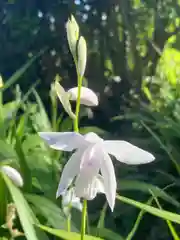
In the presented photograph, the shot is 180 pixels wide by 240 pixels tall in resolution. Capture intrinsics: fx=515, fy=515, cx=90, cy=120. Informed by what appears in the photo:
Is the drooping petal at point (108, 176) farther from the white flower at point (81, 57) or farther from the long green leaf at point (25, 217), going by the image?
the long green leaf at point (25, 217)

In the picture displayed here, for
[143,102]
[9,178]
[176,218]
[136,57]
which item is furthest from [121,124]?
[176,218]

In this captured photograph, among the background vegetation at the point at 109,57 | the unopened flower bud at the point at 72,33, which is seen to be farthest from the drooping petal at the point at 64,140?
the background vegetation at the point at 109,57

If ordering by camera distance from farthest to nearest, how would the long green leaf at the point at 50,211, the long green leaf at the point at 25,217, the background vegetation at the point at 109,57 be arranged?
the background vegetation at the point at 109,57 → the long green leaf at the point at 50,211 → the long green leaf at the point at 25,217

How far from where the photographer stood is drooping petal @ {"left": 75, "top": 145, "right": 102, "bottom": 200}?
1.83 ft

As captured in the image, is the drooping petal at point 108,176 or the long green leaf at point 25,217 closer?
the drooping petal at point 108,176

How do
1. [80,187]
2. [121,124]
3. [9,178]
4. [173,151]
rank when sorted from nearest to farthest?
[80,187]
[9,178]
[173,151]
[121,124]

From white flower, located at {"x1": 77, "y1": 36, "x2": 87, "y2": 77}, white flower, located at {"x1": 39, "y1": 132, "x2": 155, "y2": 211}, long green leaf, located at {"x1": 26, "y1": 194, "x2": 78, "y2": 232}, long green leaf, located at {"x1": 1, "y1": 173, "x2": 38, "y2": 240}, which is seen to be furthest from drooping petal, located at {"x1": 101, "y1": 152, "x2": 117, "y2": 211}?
long green leaf, located at {"x1": 26, "y1": 194, "x2": 78, "y2": 232}

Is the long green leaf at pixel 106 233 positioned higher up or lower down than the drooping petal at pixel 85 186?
lower down

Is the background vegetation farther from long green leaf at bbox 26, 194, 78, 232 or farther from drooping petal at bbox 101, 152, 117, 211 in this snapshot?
drooping petal at bbox 101, 152, 117, 211

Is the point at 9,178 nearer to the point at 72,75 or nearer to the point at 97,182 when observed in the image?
the point at 97,182

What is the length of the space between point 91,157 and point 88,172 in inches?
0.7

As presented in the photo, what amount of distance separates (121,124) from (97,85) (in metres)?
0.20

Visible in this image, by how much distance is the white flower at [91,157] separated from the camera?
559 mm

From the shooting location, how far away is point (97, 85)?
6.98ft
